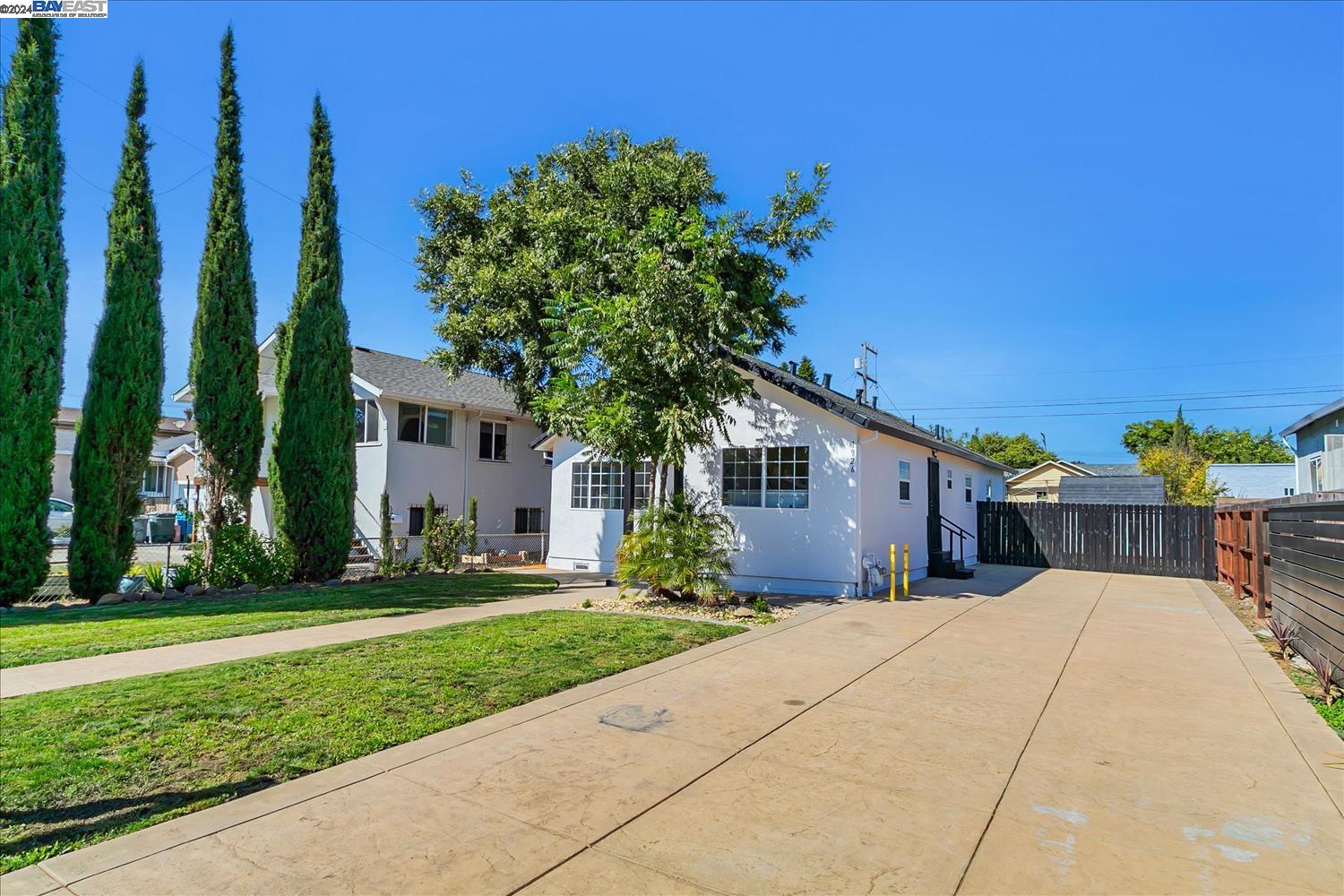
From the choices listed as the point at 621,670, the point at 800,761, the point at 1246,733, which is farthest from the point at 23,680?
the point at 1246,733

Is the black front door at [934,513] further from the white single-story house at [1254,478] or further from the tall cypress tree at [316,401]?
the white single-story house at [1254,478]

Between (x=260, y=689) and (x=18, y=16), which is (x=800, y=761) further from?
(x=18, y=16)

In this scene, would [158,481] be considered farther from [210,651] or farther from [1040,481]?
[1040,481]

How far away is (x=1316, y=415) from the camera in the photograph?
1416cm

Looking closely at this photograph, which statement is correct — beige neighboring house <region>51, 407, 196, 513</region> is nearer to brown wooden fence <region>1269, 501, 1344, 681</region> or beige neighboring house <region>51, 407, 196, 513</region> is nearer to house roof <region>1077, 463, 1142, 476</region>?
brown wooden fence <region>1269, 501, 1344, 681</region>

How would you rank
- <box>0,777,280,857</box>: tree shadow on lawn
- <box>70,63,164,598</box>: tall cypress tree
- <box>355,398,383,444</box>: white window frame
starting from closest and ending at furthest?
<box>0,777,280,857</box>: tree shadow on lawn, <box>70,63,164,598</box>: tall cypress tree, <box>355,398,383,444</box>: white window frame

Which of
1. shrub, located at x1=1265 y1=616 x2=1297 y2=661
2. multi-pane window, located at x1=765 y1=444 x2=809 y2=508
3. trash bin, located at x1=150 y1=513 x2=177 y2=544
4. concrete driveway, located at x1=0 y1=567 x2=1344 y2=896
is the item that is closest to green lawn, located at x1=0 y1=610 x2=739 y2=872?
concrete driveway, located at x1=0 y1=567 x2=1344 y2=896

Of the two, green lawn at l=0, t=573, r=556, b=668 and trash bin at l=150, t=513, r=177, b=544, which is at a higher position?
trash bin at l=150, t=513, r=177, b=544

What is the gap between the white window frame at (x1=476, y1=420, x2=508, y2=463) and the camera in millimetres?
20953

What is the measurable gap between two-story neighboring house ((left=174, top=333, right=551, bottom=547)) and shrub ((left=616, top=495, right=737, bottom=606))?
933 centimetres

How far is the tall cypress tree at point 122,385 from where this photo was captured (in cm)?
1109

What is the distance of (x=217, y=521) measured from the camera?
12.5m

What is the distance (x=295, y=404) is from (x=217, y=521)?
2.57m

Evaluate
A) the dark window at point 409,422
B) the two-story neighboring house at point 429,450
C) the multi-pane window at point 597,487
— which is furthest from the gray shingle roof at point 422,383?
the multi-pane window at point 597,487
